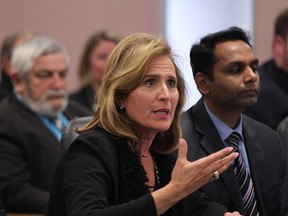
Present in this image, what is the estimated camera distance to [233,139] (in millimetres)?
3031

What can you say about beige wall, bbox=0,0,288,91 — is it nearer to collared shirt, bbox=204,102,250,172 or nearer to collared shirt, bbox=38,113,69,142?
collared shirt, bbox=38,113,69,142

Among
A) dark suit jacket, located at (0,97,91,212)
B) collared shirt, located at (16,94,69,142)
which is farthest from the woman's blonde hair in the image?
collared shirt, located at (16,94,69,142)

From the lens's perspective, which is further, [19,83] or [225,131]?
[19,83]

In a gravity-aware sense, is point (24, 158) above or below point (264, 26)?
below

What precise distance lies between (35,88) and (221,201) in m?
1.89

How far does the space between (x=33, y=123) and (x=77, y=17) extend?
7.26 ft

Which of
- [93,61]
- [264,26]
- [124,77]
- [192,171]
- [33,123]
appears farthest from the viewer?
[264,26]

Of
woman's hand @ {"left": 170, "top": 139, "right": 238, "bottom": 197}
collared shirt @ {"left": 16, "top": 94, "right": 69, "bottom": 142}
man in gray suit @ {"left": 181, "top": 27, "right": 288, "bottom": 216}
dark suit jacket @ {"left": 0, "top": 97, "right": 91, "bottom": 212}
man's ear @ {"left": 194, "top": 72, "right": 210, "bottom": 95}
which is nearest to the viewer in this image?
woman's hand @ {"left": 170, "top": 139, "right": 238, "bottom": 197}

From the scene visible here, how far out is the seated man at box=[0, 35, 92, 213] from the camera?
3775mm

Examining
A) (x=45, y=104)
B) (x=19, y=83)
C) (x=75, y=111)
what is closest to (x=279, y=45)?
(x=75, y=111)

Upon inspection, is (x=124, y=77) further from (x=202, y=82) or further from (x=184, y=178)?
(x=202, y=82)

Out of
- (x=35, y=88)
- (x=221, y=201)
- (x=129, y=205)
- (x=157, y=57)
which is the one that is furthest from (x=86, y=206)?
(x=35, y=88)

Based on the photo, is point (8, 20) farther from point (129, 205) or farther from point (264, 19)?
point (129, 205)

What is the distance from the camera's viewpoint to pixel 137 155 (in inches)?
98.0
